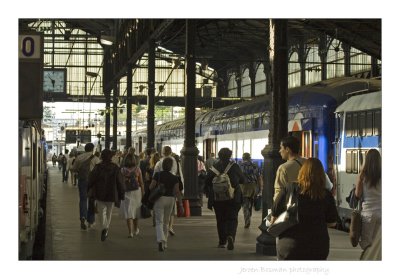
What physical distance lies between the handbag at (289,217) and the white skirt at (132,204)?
28.2 feet

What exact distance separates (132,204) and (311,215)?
8.79 metres

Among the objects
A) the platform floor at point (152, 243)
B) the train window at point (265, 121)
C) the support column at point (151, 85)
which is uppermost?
the support column at point (151, 85)

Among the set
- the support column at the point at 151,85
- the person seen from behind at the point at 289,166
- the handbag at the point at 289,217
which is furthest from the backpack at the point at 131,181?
the support column at the point at 151,85

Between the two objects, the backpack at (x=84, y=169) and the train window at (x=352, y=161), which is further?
the backpack at (x=84, y=169)

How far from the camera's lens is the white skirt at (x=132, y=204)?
16933 mm

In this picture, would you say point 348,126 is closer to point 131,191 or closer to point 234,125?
point 131,191

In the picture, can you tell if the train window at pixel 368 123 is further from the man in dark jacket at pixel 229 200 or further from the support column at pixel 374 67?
the support column at pixel 374 67

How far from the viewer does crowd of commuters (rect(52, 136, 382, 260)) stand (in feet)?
27.8

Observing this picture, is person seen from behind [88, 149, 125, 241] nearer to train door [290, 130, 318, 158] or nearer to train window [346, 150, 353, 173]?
train window [346, 150, 353, 173]

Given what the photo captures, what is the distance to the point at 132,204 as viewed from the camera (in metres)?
16.9
